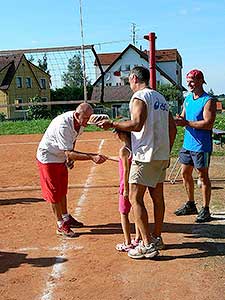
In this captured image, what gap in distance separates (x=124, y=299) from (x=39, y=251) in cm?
→ 172

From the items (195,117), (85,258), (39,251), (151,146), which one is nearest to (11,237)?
(39,251)

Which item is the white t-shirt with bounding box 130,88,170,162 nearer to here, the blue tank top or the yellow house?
the blue tank top

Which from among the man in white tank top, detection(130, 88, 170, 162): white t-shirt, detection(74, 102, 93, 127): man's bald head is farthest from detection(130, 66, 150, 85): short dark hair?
detection(74, 102, 93, 127): man's bald head

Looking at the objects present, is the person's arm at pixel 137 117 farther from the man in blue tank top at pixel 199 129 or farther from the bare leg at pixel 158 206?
the man in blue tank top at pixel 199 129

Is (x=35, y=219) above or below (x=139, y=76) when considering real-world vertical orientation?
below

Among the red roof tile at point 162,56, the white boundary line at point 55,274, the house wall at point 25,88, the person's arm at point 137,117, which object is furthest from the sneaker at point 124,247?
the red roof tile at point 162,56

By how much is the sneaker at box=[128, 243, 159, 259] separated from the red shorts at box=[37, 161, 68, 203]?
1.45 metres

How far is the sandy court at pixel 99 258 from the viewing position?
14.9ft

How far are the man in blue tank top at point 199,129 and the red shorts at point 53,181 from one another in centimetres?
168

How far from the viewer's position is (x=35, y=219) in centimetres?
731

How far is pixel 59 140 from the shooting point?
20.0 ft

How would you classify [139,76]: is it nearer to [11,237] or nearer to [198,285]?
[198,285]

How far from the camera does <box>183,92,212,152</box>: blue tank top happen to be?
6.66 meters

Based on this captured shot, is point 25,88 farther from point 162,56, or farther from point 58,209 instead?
point 162,56
